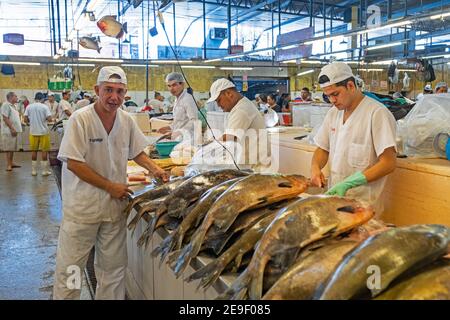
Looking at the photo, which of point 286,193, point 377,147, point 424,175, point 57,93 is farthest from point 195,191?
point 57,93

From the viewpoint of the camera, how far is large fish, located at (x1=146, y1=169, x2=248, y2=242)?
2360 millimetres

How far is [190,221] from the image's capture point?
2090 mm

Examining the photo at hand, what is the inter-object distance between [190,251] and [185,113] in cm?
393

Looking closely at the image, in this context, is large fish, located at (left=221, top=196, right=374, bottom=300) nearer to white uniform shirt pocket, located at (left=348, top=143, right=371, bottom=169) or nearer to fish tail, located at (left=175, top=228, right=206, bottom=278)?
fish tail, located at (left=175, top=228, right=206, bottom=278)

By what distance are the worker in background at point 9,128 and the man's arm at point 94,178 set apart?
9189 millimetres

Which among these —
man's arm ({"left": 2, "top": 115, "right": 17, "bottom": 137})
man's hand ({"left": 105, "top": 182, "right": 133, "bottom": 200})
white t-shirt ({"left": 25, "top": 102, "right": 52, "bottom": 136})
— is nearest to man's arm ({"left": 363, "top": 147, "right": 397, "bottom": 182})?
man's hand ({"left": 105, "top": 182, "right": 133, "bottom": 200})

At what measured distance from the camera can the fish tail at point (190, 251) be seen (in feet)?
5.94

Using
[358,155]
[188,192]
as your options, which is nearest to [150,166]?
[188,192]

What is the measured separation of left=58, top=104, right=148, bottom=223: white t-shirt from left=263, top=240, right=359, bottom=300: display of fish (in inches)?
71.6

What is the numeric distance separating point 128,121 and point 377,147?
1684 mm

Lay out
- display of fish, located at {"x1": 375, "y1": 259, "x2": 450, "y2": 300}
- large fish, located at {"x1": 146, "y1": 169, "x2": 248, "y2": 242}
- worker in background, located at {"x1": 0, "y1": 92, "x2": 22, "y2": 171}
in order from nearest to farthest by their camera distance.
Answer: display of fish, located at {"x1": 375, "y1": 259, "x2": 450, "y2": 300} → large fish, located at {"x1": 146, "y1": 169, "x2": 248, "y2": 242} → worker in background, located at {"x1": 0, "y1": 92, "x2": 22, "y2": 171}

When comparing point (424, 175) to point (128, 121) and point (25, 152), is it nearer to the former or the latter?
point (128, 121)

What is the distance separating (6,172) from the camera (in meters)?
10.7

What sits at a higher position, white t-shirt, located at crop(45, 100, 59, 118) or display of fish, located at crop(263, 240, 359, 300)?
white t-shirt, located at crop(45, 100, 59, 118)
